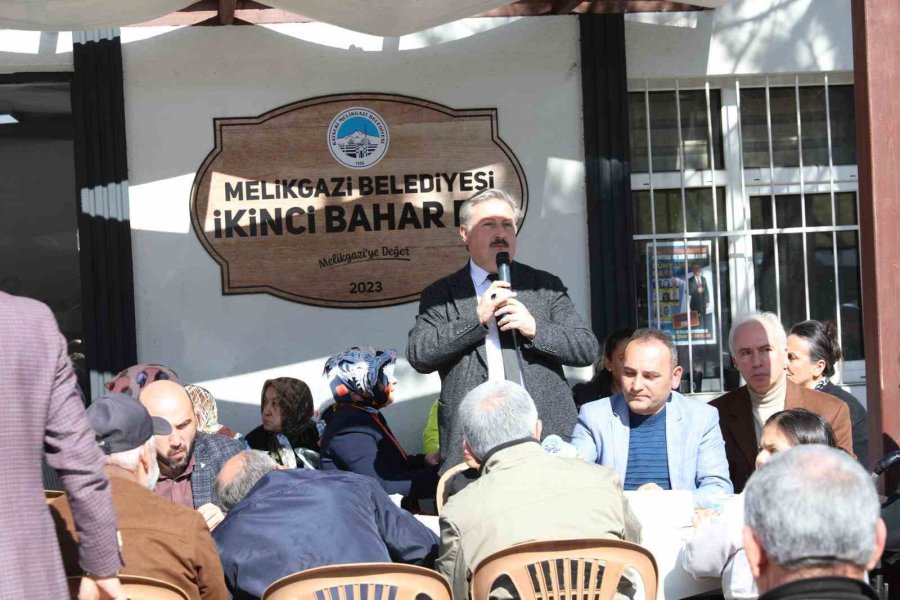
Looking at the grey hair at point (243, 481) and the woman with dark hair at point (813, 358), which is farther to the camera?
the woman with dark hair at point (813, 358)

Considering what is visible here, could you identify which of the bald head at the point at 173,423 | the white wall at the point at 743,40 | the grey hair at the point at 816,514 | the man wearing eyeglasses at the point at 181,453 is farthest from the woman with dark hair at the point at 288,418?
the grey hair at the point at 816,514

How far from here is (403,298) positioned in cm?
596

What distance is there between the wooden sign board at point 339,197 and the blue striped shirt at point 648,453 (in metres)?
2.06

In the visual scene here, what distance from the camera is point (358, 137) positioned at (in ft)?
19.5

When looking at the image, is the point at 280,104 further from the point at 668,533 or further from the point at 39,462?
the point at 39,462

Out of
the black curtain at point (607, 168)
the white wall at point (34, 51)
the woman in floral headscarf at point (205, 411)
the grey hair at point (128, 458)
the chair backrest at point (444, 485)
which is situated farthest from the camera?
the black curtain at point (607, 168)

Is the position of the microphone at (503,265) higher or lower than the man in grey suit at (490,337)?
higher

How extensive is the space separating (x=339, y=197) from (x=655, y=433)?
2.46 metres

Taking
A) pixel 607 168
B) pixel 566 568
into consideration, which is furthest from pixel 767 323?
pixel 566 568

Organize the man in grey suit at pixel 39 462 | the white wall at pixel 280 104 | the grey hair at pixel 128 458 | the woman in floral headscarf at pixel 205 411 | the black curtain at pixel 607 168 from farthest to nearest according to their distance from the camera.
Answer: the black curtain at pixel 607 168
the white wall at pixel 280 104
the woman in floral headscarf at pixel 205 411
the grey hair at pixel 128 458
the man in grey suit at pixel 39 462

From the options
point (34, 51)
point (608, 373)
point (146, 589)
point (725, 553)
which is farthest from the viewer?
point (34, 51)

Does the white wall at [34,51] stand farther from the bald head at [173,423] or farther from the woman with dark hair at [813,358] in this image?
the woman with dark hair at [813,358]

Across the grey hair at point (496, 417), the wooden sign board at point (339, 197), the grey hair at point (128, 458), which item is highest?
the wooden sign board at point (339, 197)

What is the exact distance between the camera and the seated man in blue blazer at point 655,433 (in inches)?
159
